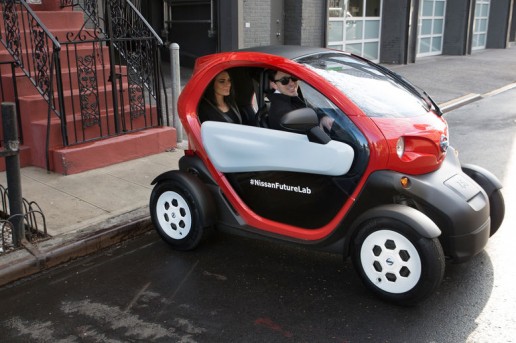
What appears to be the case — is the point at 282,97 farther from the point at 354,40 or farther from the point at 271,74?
the point at 354,40

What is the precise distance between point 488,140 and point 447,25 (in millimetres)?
16177

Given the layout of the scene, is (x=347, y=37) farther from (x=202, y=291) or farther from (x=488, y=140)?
(x=202, y=291)

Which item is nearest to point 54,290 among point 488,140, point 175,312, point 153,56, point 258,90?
point 175,312

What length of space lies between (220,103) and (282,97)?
60 cm

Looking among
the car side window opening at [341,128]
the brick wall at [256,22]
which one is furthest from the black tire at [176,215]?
the brick wall at [256,22]

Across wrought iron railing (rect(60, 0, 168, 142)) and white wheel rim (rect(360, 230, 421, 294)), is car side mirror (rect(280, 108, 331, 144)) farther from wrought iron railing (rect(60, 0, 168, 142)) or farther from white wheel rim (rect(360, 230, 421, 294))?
wrought iron railing (rect(60, 0, 168, 142))

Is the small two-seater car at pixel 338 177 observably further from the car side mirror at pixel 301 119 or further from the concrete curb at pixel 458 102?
the concrete curb at pixel 458 102

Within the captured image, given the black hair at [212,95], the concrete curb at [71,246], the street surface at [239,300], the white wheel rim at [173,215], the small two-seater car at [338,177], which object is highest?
the black hair at [212,95]

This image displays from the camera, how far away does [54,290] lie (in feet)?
12.8

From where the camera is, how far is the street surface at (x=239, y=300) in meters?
3.32

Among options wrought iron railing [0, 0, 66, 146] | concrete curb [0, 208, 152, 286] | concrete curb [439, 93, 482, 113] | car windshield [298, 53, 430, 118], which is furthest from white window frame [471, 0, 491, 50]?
concrete curb [0, 208, 152, 286]

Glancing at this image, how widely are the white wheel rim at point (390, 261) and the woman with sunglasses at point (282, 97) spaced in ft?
3.61

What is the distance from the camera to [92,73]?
22.8ft

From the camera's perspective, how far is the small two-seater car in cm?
349
